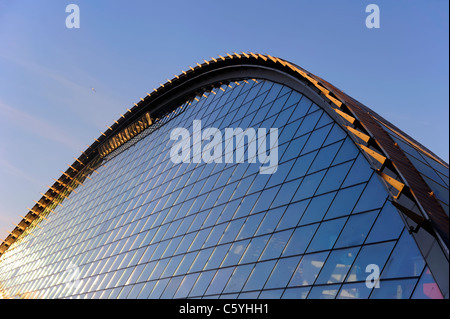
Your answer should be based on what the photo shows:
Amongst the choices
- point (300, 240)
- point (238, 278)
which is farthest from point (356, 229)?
point (238, 278)

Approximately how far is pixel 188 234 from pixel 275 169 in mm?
8936

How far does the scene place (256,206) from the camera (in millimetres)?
26547

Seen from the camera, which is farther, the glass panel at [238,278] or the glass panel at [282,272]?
the glass panel at [238,278]

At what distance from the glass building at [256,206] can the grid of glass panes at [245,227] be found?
0.08m

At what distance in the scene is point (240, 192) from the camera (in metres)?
29.6

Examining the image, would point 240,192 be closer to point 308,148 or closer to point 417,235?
point 308,148

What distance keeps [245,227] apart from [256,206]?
1506mm

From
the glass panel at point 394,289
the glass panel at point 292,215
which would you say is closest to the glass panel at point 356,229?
the glass panel at point 394,289

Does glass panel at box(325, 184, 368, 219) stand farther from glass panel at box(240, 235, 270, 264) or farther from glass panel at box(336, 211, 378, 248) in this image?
glass panel at box(240, 235, 270, 264)

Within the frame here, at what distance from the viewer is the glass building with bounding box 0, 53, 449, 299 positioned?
1677cm

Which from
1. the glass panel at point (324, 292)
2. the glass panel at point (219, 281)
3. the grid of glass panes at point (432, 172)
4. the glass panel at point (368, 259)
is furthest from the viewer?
the glass panel at point (219, 281)

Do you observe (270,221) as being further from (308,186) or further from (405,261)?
(405,261)

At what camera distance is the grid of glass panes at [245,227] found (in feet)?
57.0

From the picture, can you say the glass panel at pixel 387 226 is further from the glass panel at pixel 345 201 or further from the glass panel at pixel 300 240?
the glass panel at pixel 300 240
